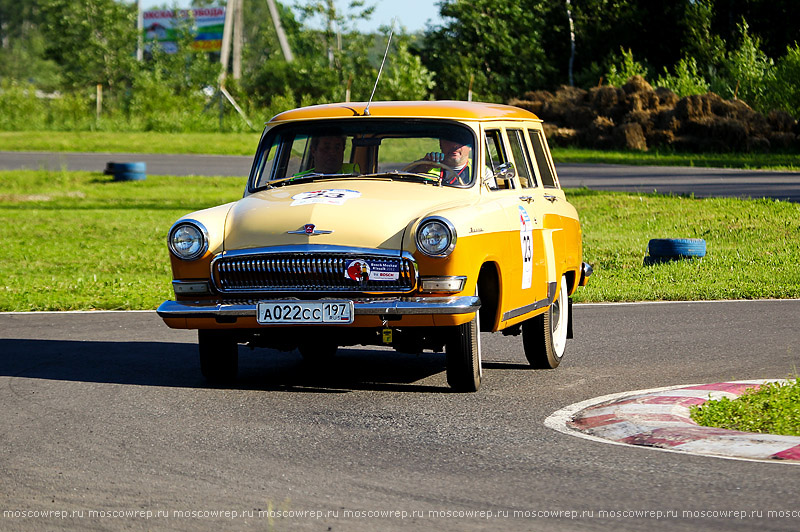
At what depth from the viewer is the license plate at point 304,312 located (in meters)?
7.83

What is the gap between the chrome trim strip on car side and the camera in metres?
→ 8.59

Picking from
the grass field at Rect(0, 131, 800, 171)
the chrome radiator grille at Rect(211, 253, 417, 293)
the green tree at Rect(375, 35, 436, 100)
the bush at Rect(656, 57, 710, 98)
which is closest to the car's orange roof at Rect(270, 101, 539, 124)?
the chrome radiator grille at Rect(211, 253, 417, 293)

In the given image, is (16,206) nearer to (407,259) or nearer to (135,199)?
(135,199)

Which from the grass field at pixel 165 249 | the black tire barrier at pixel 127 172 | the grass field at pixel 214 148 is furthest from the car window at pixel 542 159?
the grass field at pixel 214 148

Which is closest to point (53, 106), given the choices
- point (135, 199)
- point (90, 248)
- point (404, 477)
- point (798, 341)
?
point (135, 199)

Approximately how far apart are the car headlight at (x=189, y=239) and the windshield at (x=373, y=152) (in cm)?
111

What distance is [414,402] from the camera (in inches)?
311

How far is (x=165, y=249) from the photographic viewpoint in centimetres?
1870

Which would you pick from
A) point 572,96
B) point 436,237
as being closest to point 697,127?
point 572,96

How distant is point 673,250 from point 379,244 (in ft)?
30.2

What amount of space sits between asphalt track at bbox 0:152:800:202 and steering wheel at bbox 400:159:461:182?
15493mm

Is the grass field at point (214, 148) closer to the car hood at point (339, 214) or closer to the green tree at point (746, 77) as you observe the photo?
the green tree at point (746, 77)

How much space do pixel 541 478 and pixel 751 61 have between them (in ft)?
128

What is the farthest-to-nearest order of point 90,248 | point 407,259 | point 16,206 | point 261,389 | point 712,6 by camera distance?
point 712,6
point 16,206
point 90,248
point 261,389
point 407,259
